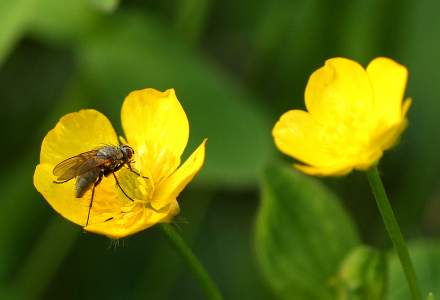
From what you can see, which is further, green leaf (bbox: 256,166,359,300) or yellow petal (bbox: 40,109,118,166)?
green leaf (bbox: 256,166,359,300)

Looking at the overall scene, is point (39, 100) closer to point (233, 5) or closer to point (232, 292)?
point (233, 5)

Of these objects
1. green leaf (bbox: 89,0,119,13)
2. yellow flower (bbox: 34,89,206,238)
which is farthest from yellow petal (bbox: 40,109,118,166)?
green leaf (bbox: 89,0,119,13)

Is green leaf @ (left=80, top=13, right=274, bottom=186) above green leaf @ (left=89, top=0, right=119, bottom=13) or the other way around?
the other way around

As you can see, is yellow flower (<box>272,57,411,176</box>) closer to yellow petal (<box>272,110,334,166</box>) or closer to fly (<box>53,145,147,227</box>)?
yellow petal (<box>272,110,334,166</box>)

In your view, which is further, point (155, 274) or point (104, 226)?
point (155, 274)

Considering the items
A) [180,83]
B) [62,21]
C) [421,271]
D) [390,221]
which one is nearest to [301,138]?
[390,221]

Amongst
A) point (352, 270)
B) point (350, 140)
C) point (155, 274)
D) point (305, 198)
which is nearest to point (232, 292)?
point (155, 274)

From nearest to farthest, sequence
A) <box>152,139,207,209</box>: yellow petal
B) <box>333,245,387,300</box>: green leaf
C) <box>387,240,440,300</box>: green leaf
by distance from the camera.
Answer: <box>152,139,207,209</box>: yellow petal < <box>333,245,387,300</box>: green leaf < <box>387,240,440,300</box>: green leaf
